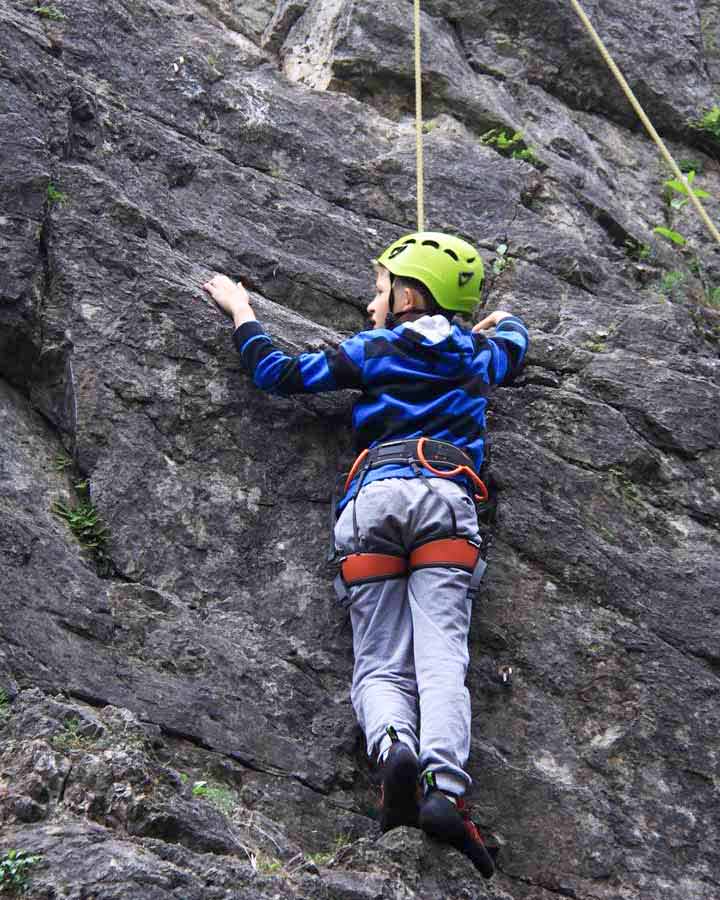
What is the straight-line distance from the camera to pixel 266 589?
617 cm

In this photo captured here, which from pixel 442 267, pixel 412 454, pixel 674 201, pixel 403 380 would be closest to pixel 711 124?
pixel 674 201

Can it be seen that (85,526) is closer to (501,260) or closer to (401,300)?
(401,300)

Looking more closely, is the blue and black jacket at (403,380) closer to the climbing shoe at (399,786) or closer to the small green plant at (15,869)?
the climbing shoe at (399,786)

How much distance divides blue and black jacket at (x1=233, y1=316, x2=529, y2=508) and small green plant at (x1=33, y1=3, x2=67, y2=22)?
3374 millimetres

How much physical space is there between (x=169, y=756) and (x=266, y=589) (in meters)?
1.15

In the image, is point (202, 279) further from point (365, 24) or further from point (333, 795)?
point (365, 24)

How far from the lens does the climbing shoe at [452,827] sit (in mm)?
4801

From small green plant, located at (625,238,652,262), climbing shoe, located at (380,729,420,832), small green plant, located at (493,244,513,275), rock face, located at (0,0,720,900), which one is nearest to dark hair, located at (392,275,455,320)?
rock face, located at (0,0,720,900)

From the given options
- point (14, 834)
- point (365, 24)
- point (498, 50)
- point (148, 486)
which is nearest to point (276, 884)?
point (14, 834)

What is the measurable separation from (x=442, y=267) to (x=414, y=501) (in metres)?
1.54

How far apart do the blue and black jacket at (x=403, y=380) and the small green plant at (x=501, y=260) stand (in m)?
2.05

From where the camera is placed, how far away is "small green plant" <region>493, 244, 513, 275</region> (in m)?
8.25

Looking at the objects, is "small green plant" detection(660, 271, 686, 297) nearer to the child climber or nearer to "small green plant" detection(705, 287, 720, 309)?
"small green plant" detection(705, 287, 720, 309)

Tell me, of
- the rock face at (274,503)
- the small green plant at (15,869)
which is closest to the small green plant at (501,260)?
the rock face at (274,503)
